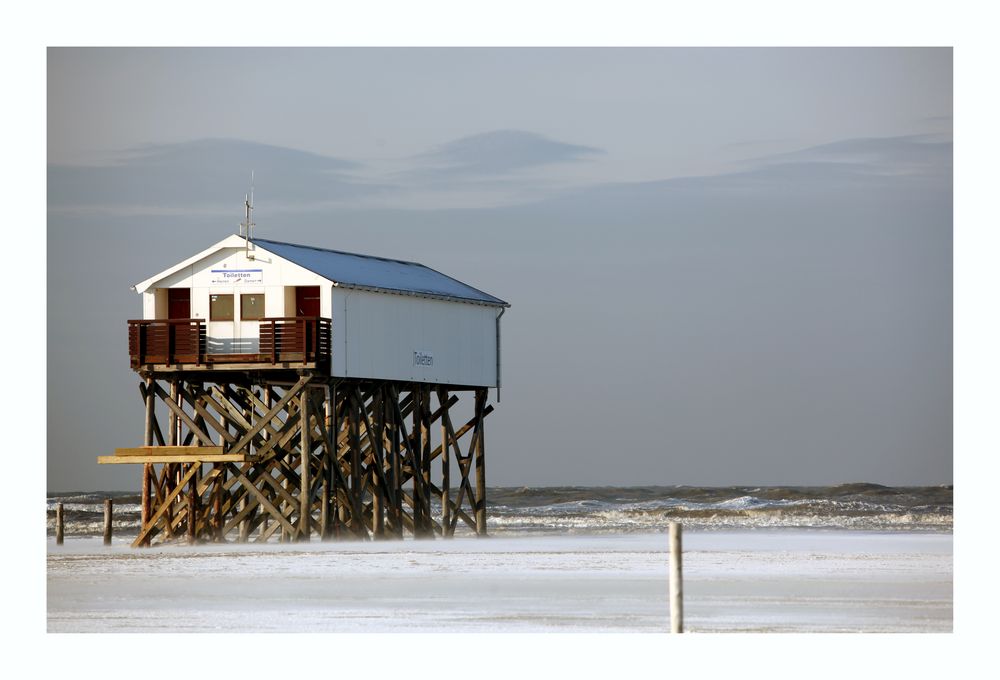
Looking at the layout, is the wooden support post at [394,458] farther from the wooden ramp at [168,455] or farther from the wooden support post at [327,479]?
the wooden ramp at [168,455]

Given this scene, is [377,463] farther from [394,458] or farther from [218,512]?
[218,512]

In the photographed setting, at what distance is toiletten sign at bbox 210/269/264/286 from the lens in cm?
3969

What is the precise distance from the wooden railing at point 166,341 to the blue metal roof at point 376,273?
Answer: 85.4 inches

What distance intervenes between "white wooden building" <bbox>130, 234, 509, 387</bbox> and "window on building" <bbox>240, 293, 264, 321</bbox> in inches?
0.8

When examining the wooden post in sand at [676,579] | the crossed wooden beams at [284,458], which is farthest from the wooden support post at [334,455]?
the wooden post in sand at [676,579]

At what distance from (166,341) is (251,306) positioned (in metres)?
1.84

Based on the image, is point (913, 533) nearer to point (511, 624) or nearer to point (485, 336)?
point (485, 336)

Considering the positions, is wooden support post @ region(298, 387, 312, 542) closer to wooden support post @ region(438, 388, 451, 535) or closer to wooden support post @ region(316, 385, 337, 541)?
wooden support post @ region(316, 385, 337, 541)

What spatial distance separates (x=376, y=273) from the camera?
42406mm

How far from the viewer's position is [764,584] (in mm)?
31000

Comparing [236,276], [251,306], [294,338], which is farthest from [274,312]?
[236,276]

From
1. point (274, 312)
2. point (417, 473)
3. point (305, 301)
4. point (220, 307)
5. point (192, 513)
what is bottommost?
point (192, 513)

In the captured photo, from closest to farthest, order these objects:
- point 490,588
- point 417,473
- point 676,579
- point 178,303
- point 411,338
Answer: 1. point 676,579
2. point 490,588
3. point 178,303
4. point 411,338
5. point 417,473

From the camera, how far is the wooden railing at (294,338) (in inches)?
1535
